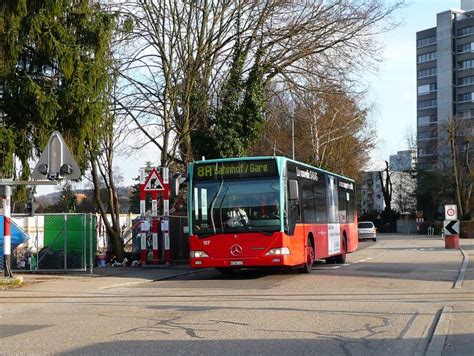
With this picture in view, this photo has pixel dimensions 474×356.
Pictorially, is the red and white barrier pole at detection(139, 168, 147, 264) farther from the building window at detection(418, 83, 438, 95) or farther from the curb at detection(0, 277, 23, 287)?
the building window at detection(418, 83, 438, 95)

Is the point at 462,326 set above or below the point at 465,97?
below

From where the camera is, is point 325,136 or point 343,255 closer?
point 343,255

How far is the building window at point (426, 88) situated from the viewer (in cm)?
13010

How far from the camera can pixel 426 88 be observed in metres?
131

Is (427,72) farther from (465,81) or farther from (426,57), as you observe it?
(465,81)

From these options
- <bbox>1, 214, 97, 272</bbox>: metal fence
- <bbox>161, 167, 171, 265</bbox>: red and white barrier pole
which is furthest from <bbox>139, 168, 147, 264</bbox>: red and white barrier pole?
<bbox>1, 214, 97, 272</bbox>: metal fence

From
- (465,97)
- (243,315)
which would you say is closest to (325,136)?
(243,315)

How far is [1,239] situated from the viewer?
67.8 feet

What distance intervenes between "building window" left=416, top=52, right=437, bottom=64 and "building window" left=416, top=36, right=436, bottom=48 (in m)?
1.98

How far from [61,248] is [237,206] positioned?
7090 millimetres

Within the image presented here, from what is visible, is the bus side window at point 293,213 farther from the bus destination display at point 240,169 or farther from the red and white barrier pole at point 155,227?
the red and white barrier pole at point 155,227

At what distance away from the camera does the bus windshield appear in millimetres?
17469

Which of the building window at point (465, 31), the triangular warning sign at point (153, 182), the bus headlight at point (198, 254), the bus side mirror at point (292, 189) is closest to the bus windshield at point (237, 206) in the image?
the bus side mirror at point (292, 189)

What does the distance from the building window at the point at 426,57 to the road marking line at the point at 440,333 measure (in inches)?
4959
